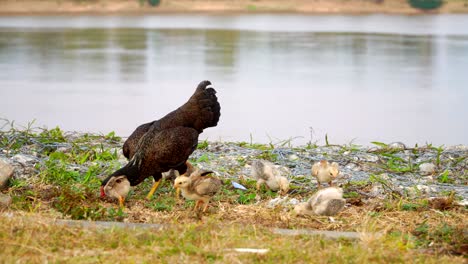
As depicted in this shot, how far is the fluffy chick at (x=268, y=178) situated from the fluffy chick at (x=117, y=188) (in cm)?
77

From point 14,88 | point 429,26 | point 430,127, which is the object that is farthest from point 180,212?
point 429,26

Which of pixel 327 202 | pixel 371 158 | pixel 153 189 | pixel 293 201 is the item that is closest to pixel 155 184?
pixel 153 189

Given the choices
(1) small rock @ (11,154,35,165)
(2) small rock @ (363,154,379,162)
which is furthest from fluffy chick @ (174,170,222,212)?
(2) small rock @ (363,154,379,162)

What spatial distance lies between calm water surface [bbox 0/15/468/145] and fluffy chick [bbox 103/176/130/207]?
8.81ft

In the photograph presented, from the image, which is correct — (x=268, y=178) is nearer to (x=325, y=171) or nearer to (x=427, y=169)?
(x=325, y=171)

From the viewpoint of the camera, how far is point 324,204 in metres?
4.36

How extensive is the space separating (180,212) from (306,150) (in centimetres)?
188

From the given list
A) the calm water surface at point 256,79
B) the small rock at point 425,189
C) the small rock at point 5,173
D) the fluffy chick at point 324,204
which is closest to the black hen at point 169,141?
the small rock at point 5,173

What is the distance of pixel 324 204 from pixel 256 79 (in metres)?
6.84

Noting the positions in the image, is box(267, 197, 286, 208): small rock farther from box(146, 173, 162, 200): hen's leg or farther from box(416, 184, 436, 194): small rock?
box(416, 184, 436, 194): small rock

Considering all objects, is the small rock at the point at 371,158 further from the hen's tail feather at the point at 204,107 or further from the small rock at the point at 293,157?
the hen's tail feather at the point at 204,107

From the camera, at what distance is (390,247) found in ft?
12.0

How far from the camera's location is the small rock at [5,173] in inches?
190

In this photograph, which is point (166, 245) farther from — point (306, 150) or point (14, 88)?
point (14, 88)
